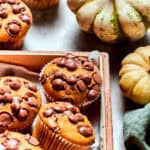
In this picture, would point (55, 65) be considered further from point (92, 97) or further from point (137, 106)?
point (137, 106)

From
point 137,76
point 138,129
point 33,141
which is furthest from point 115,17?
point 33,141

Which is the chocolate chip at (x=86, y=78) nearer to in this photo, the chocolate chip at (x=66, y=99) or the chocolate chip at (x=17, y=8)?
the chocolate chip at (x=66, y=99)

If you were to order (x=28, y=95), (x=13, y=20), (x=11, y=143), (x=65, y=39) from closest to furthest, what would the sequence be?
(x=11, y=143) → (x=28, y=95) → (x=13, y=20) → (x=65, y=39)

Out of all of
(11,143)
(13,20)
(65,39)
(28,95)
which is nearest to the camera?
(11,143)

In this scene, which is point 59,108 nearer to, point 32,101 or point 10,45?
point 32,101

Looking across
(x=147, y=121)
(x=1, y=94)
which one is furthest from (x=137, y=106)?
(x=1, y=94)

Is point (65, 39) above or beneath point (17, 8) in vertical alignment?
beneath

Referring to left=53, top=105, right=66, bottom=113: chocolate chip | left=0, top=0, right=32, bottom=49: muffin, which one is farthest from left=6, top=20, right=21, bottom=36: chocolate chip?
left=53, top=105, right=66, bottom=113: chocolate chip
